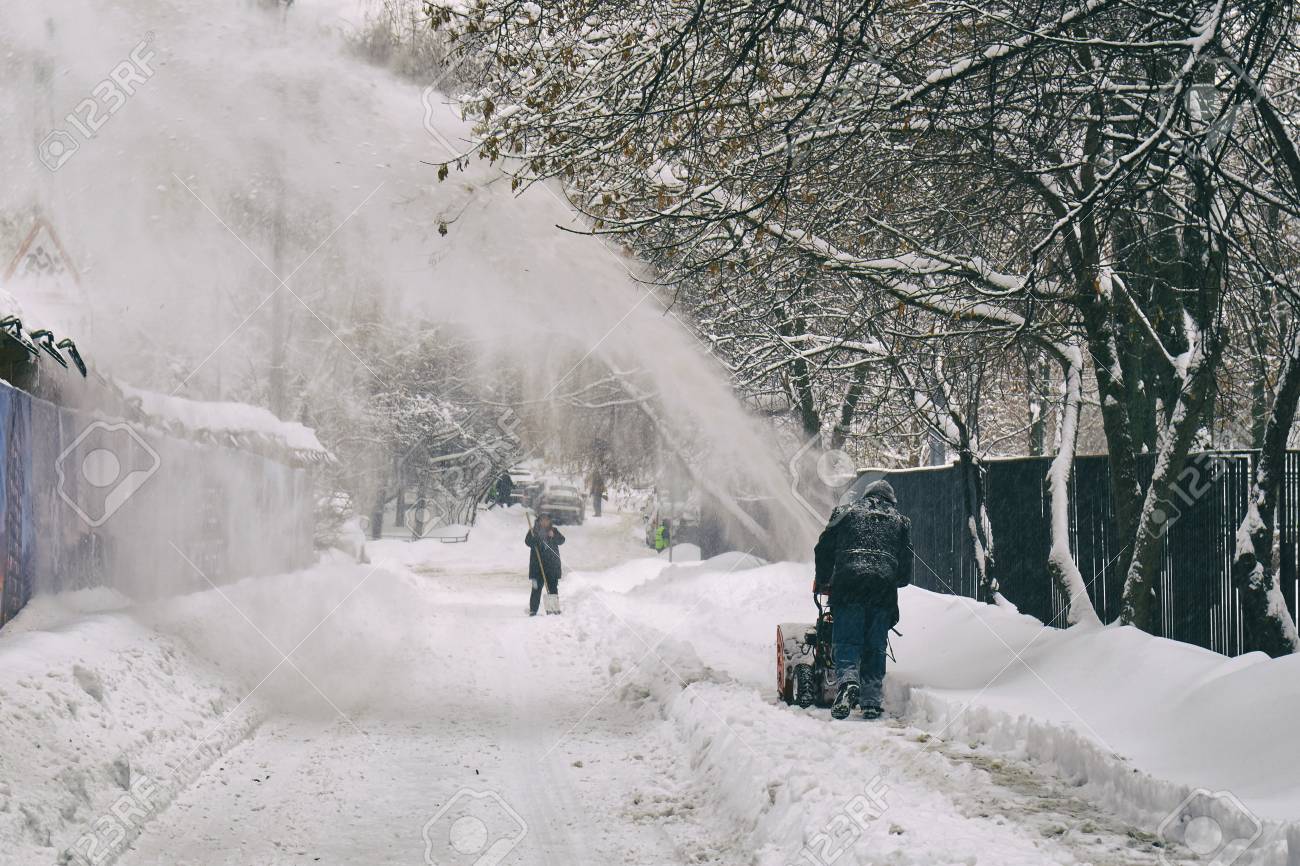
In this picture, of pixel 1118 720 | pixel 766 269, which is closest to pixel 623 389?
pixel 766 269

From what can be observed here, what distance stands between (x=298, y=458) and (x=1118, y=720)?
18266mm

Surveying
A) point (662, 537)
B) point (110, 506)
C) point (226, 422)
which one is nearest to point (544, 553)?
point (226, 422)

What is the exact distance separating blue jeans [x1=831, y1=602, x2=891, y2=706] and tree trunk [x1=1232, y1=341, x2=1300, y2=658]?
255 centimetres

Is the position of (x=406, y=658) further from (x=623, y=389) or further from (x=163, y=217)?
(x=623, y=389)

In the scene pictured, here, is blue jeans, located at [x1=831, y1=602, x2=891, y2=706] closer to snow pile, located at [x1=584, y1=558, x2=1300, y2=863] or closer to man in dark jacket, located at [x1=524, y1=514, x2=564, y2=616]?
snow pile, located at [x1=584, y1=558, x2=1300, y2=863]

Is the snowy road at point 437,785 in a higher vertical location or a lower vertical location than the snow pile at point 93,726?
lower

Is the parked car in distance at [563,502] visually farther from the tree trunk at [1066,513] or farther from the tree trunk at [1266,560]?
the tree trunk at [1266,560]

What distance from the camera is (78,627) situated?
9.14 metres

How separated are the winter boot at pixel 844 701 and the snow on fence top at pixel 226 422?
7691 millimetres

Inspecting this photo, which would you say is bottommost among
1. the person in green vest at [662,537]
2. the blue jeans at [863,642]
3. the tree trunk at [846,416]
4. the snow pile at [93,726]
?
the person in green vest at [662,537]

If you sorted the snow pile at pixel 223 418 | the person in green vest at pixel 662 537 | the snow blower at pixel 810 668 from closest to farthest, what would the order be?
the snow blower at pixel 810 668 → the snow pile at pixel 223 418 → the person in green vest at pixel 662 537

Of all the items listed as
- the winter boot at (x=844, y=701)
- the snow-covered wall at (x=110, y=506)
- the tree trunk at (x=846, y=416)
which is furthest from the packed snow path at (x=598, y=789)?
the tree trunk at (x=846, y=416)

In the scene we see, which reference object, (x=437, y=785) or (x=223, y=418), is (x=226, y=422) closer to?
(x=223, y=418)

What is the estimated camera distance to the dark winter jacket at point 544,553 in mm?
21234
